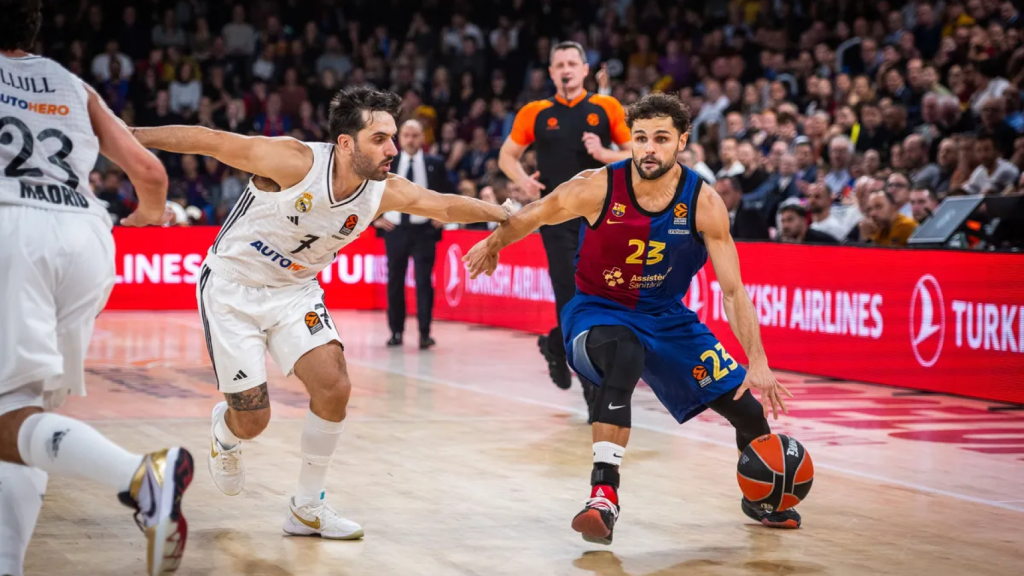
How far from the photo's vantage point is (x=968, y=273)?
9.48 meters

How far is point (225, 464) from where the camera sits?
5.79 metres

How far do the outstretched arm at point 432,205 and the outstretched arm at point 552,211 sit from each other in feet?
0.31

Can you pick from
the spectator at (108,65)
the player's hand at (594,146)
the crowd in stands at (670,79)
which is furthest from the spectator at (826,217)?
the spectator at (108,65)

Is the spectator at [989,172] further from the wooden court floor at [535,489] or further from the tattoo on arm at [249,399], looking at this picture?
the tattoo on arm at [249,399]

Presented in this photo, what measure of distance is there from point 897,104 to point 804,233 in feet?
9.92

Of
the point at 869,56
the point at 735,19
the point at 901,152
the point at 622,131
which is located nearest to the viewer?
the point at 622,131

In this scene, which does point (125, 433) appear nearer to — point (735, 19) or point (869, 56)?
point (869, 56)

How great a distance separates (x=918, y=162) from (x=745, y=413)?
314 inches

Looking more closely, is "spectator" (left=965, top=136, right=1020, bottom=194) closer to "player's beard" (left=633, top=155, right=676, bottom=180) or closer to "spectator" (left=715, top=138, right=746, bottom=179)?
"spectator" (left=715, top=138, right=746, bottom=179)

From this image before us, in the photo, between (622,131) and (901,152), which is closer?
(622,131)

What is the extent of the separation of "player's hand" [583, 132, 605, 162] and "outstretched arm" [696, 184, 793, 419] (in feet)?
8.92

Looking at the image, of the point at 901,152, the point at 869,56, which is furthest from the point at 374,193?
the point at 869,56

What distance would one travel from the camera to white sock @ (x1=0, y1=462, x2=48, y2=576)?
4062mm

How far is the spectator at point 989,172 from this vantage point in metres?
11.7
